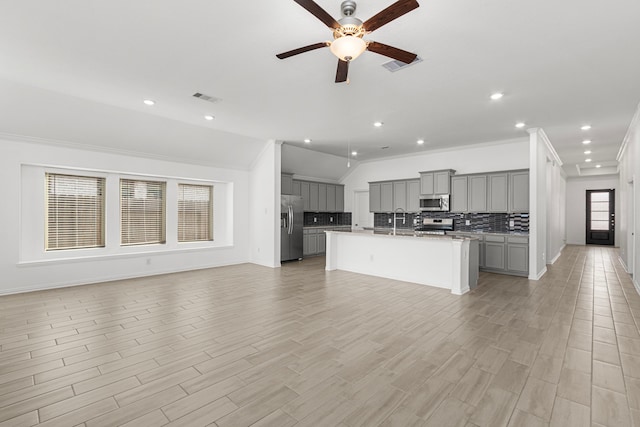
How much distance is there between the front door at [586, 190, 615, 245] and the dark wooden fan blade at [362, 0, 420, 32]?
13.5 metres

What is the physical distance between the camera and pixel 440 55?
3125mm

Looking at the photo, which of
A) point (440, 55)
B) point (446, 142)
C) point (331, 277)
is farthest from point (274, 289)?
point (446, 142)

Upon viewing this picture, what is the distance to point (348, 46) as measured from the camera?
2234mm

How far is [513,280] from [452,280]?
1.86m

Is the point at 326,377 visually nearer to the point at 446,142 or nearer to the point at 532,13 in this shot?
the point at 532,13

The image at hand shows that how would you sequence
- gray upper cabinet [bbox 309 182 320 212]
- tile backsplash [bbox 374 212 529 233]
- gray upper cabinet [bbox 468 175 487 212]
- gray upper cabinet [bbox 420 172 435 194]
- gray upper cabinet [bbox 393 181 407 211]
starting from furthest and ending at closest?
gray upper cabinet [bbox 309 182 320 212]
gray upper cabinet [bbox 393 181 407 211]
gray upper cabinet [bbox 420 172 435 194]
gray upper cabinet [bbox 468 175 487 212]
tile backsplash [bbox 374 212 529 233]

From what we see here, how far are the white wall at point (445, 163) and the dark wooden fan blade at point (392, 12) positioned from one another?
19.5 feet

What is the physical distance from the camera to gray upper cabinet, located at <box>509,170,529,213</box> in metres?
6.31

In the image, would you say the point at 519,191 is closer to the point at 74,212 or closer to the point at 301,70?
the point at 301,70

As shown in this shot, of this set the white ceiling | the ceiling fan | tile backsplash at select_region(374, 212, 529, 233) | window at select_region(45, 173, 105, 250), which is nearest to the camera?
the ceiling fan

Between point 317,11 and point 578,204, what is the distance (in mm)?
13954

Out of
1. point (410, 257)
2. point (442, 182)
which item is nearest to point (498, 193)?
point (442, 182)

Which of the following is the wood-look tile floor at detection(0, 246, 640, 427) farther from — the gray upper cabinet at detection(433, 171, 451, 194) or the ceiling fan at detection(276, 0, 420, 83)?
the gray upper cabinet at detection(433, 171, 451, 194)

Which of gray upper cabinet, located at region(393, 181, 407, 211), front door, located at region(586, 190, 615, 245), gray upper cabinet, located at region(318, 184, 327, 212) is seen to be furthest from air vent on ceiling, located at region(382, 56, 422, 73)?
front door, located at region(586, 190, 615, 245)
